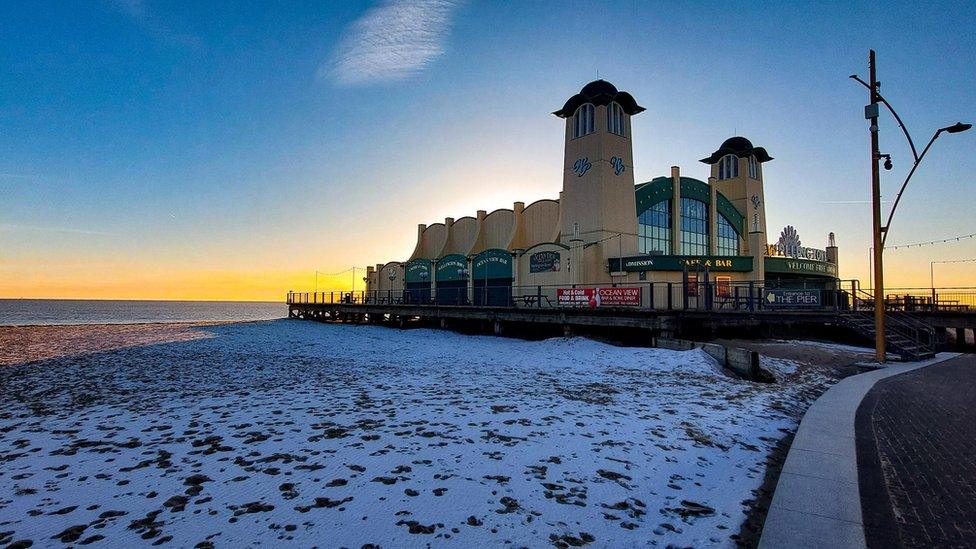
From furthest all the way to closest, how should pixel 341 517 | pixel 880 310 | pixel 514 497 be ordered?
pixel 880 310 → pixel 514 497 → pixel 341 517

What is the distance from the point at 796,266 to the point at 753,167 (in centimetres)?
846

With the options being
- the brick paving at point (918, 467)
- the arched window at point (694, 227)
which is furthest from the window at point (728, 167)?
the brick paving at point (918, 467)

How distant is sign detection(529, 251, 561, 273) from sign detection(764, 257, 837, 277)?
17157 mm

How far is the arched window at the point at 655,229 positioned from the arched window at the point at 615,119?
19.1 ft

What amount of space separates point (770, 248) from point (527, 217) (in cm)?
2001

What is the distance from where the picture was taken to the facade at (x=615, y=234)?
2938cm

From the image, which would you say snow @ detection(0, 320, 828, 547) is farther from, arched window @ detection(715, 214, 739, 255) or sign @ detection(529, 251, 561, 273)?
arched window @ detection(715, 214, 739, 255)

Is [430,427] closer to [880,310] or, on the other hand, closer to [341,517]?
[341,517]

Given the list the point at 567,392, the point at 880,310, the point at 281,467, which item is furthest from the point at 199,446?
the point at 880,310

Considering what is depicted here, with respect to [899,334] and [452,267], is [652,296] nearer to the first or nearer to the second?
[899,334]

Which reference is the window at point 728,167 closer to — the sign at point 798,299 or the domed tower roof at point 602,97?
the domed tower roof at point 602,97

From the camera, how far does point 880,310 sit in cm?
1462

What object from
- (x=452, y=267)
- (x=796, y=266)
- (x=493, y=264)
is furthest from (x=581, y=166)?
(x=796, y=266)

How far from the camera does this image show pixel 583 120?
3148 centimetres
